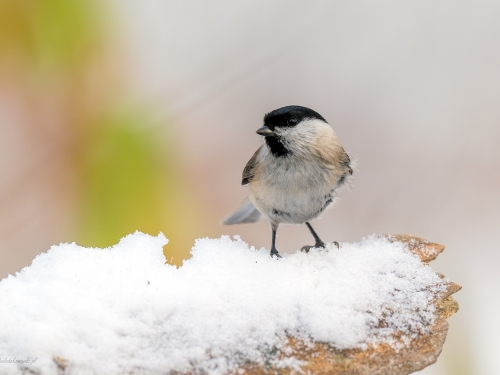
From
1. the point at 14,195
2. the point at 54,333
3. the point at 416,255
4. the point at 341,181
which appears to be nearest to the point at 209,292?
the point at 54,333

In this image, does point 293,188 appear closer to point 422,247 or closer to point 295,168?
point 295,168

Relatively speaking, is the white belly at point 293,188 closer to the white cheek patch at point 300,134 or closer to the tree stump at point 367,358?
the white cheek patch at point 300,134

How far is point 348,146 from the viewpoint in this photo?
216cm

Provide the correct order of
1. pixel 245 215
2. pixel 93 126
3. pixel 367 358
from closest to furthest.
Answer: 1. pixel 367 358
2. pixel 93 126
3. pixel 245 215

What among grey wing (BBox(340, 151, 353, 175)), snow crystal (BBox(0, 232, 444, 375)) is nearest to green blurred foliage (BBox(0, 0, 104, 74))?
snow crystal (BBox(0, 232, 444, 375))

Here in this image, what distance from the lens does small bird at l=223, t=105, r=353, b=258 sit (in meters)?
1.60

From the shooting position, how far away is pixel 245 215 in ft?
6.72

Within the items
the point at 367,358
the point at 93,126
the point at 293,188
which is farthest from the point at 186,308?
the point at 93,126

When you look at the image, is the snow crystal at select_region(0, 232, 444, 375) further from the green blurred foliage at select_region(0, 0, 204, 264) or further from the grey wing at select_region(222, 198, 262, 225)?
the grey wing at select_region(222, 198, 262, 225)

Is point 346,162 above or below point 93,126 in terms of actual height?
below

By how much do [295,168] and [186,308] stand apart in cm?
71

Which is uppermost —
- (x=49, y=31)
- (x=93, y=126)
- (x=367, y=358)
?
(x=49, y=31)

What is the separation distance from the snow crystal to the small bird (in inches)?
13.4

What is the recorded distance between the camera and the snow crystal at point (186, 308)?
906 mm
